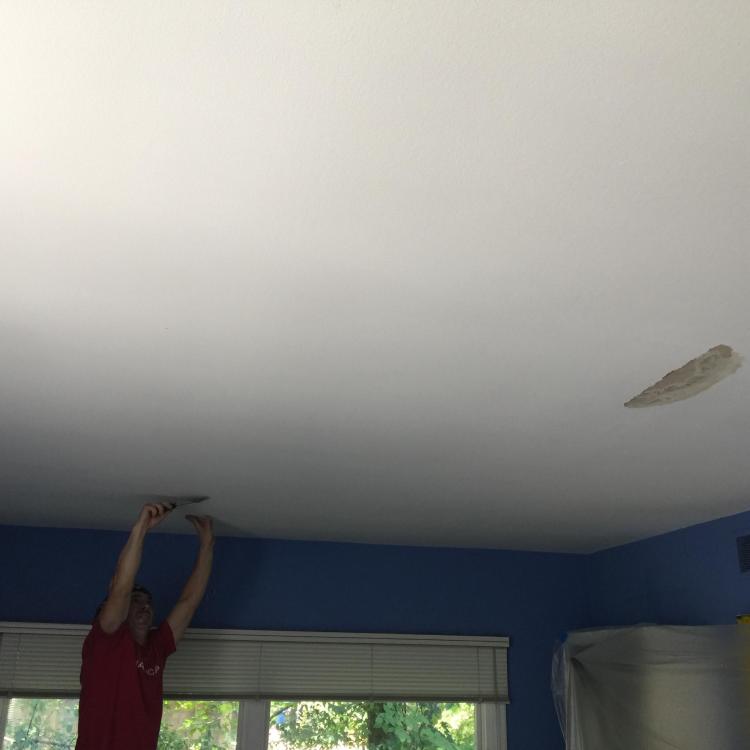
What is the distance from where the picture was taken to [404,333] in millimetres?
1586

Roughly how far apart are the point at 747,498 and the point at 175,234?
2.35 meters

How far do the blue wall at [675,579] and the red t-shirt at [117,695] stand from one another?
205 cm

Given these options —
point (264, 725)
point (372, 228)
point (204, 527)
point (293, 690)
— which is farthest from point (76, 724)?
point (372, 228)

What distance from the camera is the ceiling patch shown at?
1675 millimetres

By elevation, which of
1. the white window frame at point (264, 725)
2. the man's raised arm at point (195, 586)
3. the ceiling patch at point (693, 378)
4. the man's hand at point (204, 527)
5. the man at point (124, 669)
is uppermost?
the ceiling patch at point (693, 378)

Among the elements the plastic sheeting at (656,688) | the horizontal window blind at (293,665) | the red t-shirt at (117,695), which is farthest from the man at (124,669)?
the plastic sheeting at (656,688)

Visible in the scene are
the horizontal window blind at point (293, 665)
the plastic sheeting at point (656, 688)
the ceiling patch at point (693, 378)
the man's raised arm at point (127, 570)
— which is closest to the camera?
the ceiling patch at point (693, 378)

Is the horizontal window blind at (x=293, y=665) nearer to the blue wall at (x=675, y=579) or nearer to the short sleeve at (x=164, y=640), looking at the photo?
the short sleeve at (x=164, y=640)

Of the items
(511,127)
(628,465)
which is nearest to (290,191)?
(511,127)

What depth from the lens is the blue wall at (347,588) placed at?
3.45 m

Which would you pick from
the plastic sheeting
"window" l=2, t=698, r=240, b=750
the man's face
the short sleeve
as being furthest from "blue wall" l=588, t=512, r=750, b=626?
the man's face

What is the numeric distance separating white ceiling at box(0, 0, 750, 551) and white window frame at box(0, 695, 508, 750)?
159cm

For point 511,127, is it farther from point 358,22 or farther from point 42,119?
point 42,119

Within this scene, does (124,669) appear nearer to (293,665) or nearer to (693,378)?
(293,665)
